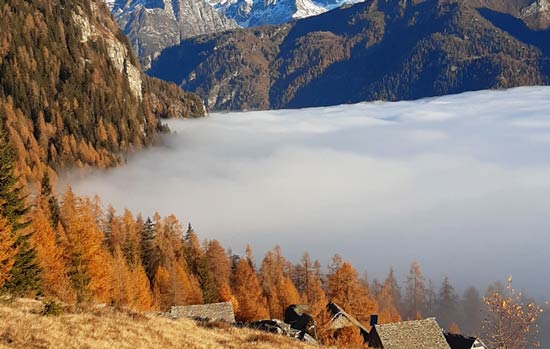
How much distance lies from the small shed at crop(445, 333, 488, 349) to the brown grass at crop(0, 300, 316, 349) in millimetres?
42350

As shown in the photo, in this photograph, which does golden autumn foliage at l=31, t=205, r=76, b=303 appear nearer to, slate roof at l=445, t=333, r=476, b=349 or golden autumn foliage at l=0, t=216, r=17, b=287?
golden autumn foliage at l=0, t=216, r=17, b=287

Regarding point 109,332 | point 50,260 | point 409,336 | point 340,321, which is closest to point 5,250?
point 50,260

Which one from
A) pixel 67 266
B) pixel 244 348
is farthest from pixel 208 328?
pixel 67 266

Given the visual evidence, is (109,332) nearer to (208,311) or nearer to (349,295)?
(208,311)

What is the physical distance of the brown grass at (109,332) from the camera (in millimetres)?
22484

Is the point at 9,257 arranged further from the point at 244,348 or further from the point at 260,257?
the point at 260,257

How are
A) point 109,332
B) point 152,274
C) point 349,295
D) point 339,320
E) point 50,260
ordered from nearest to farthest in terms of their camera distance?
point 109,332
point 50,260
point 339,320
point 152,274
point 349,295

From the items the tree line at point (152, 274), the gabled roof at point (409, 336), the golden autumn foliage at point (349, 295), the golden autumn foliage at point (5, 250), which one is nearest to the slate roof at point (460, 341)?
the tree line at point (152, 274)

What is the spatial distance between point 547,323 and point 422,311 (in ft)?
89.1

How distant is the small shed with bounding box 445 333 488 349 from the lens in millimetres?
68500

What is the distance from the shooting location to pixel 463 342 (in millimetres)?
69188

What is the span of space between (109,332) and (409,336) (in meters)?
42.5

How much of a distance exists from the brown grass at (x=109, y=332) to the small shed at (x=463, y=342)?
4235 cm

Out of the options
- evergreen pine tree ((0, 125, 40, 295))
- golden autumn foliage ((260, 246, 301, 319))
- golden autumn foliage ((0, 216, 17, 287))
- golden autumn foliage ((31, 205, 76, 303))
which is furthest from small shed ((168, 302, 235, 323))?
golden autumn foliage ((260, 246, 301, 319))
